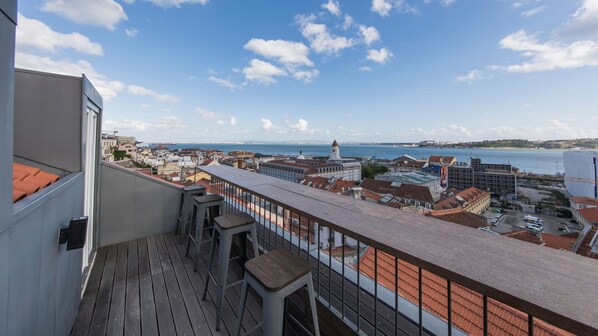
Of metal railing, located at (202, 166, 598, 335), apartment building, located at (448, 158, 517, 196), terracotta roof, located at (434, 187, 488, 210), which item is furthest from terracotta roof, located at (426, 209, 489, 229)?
apartment building, located at (448, 158, 517, 196)

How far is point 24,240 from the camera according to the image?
90cm

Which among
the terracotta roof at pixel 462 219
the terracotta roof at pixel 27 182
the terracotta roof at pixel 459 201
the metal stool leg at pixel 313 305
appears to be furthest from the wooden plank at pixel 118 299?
the terracotta roof at pixel 459 201

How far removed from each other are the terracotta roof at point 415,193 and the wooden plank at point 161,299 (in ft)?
81.4

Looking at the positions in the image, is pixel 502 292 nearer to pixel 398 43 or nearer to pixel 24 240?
pixel 24 240

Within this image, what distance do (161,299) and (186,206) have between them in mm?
1369

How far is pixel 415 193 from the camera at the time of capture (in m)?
23.8

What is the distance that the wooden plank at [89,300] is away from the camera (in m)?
1.63

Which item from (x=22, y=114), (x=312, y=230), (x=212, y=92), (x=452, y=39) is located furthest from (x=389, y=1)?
(x=212, y=92)

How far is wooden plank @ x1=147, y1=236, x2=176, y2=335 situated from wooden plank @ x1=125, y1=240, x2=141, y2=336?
0.43ft

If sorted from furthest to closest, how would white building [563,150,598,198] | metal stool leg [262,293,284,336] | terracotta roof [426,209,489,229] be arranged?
white building [563,150,598,198], terracotta roof [426,209,489,229], metal stool leg [262,293,284,336]

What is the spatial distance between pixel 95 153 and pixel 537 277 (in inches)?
157

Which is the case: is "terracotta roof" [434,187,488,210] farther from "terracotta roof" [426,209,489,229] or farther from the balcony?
the balcony

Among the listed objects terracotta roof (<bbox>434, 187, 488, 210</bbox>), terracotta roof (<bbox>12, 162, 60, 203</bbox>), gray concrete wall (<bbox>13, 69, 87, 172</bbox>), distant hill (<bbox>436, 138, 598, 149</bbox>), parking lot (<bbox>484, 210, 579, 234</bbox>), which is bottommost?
parking lot (<bbox>484, 210, 579, 234</bbox>)

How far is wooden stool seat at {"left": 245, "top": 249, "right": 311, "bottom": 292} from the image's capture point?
1029 millimetres
